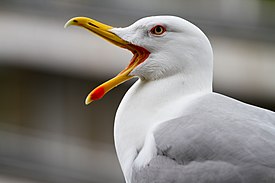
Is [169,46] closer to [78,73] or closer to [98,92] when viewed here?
[98,92]

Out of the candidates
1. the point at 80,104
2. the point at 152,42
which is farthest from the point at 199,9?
the point at 152,42

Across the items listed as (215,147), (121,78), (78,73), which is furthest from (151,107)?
(78,73)

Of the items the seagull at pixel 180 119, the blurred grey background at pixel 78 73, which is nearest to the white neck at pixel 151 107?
the seagull at pixel 180 119

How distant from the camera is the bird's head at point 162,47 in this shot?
1879mm

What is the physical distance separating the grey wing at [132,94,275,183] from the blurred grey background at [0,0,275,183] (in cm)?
384

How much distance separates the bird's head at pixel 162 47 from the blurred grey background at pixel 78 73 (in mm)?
3735

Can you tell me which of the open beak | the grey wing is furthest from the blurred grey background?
the grey wing

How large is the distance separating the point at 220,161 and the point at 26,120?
4749 mm

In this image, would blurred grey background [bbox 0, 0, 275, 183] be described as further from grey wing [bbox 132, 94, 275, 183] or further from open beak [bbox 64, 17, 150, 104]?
grey wing [bbox 132, 94, 275, 183]

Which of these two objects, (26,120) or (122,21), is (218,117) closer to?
(122,21)

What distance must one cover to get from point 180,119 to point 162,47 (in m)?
0.17

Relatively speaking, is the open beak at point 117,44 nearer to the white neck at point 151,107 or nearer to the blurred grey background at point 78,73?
the white neck at point 151,107

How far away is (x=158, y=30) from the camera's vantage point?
190 cm

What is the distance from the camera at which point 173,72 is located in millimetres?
1905
